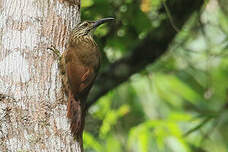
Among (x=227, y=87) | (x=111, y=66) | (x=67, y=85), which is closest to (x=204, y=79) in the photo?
(x=227, y=87)

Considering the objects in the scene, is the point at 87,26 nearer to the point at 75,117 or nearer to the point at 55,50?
the point at 55,50

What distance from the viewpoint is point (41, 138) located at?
2.88 metres

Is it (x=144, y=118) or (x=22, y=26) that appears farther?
(x=144, y=118)

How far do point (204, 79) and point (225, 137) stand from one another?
1.13 m

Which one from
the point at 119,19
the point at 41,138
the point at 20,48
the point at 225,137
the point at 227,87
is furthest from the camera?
the point at 225,137

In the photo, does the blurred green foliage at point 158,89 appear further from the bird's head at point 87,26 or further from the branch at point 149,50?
the bird's head at point 87,26

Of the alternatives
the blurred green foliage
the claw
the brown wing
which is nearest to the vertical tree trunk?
the claw

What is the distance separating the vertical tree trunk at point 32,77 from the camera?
2.85m

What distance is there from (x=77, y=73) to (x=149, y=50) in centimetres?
187

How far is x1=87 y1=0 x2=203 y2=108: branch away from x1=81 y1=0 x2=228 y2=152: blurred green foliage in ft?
0.31

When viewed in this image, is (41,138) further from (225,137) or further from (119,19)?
(225,137)

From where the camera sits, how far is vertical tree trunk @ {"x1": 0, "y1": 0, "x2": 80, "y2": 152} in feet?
9.36

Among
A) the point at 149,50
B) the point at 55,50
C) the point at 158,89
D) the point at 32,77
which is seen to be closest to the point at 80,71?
the point at 55,50

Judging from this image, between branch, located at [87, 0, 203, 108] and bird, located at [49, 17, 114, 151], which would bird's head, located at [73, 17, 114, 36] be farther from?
branch, located at [87, 0, 203, 108]
